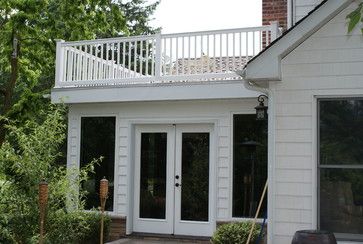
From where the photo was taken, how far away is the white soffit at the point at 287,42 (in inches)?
257

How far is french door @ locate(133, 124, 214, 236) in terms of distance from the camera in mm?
10656

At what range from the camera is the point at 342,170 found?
672 cm

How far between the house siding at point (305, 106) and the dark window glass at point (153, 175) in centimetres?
448

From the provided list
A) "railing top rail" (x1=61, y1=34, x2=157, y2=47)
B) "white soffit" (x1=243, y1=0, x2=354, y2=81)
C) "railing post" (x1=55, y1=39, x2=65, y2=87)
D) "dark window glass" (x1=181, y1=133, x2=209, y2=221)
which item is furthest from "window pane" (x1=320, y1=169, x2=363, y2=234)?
"railing post" (x1=55, y1=39, x2=65, y2=87)

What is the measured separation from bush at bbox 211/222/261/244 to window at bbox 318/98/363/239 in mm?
2076

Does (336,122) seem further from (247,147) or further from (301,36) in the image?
(247,147)

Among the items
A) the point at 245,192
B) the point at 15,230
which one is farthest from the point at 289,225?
the point at 15,230

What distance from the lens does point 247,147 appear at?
33.4 feet

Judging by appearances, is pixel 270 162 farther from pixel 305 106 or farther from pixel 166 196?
pixel 166 196

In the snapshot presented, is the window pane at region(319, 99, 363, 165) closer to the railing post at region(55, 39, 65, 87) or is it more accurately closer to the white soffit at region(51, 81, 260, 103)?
the white soffit at region(51, 81, 260, 103)

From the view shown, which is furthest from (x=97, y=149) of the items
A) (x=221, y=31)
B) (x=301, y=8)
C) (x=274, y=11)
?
(x=301, y=8)

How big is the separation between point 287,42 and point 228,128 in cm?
386

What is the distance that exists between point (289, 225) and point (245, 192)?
338 centimetres

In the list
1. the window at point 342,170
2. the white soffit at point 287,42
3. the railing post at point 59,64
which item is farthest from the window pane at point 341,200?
the railing post at point 59,64
